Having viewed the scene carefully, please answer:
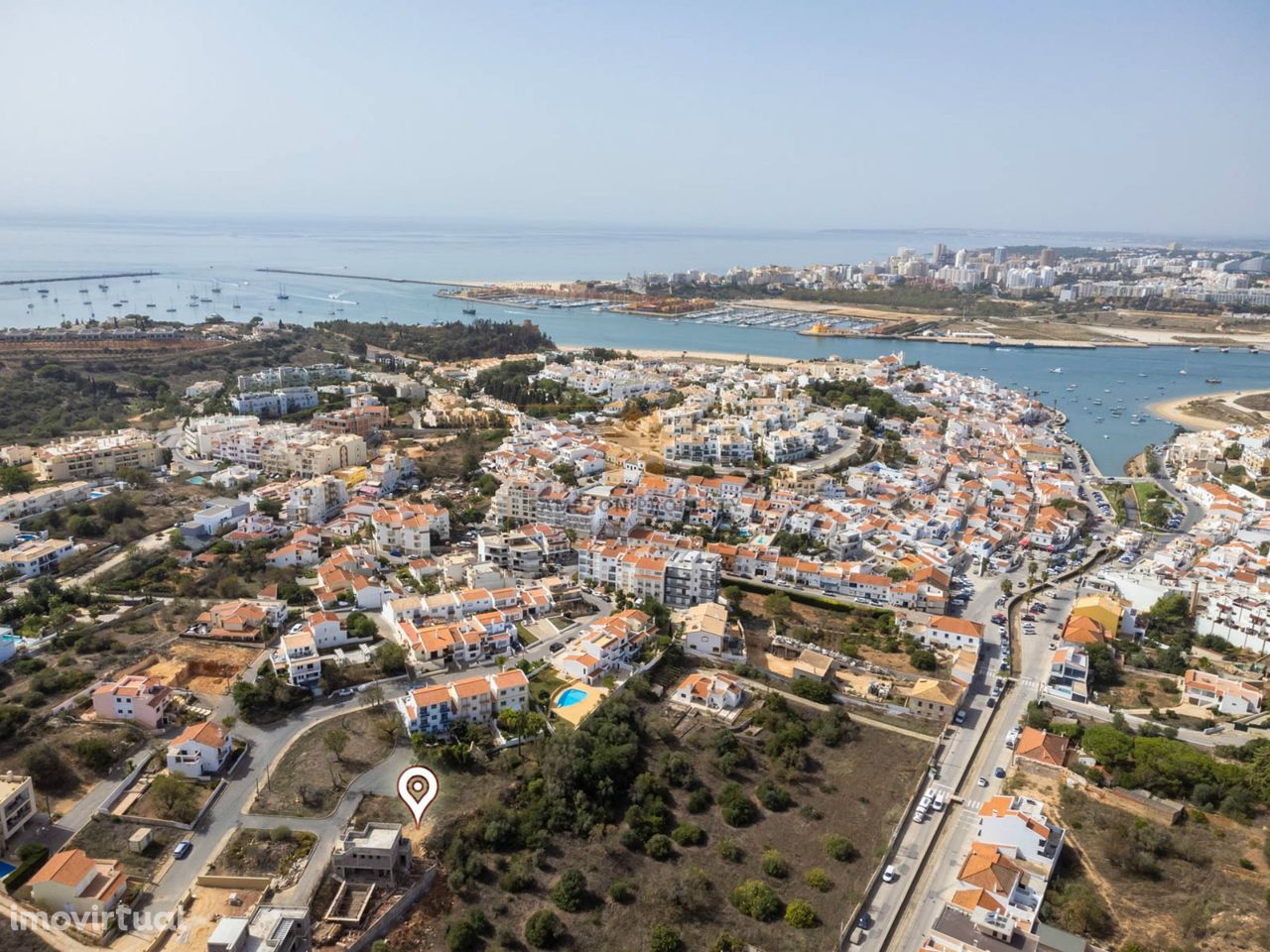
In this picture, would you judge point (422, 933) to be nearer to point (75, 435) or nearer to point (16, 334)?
point (75, 435)

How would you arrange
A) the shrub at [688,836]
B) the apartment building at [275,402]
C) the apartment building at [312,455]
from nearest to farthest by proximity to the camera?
1. the shrub at [688,836]
2. the apartment building at [312,455]
3. the apartment building at [275,402]

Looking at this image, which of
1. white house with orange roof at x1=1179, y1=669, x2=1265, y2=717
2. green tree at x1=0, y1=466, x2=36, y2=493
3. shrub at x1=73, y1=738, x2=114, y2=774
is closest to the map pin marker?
shrub at x1=73, y1=738, x2=114, y2=774

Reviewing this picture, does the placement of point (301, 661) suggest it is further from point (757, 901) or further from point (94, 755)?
point (757, 901)

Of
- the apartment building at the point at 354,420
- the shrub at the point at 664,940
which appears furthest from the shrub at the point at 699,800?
the apartment building at the point at 354,420

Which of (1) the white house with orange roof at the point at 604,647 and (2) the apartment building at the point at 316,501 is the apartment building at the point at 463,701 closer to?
(1) the white house with orange roof at the point at 604,647

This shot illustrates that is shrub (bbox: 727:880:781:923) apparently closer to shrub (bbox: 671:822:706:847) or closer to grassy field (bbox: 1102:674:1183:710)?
shrub (bbox: 671:822:706:847)

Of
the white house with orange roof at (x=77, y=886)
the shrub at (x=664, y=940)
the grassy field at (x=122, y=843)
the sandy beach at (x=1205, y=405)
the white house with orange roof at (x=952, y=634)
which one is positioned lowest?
the sandy beach at (x=1205, y=405)

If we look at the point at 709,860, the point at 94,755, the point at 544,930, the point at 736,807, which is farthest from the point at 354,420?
the point at 544,930
